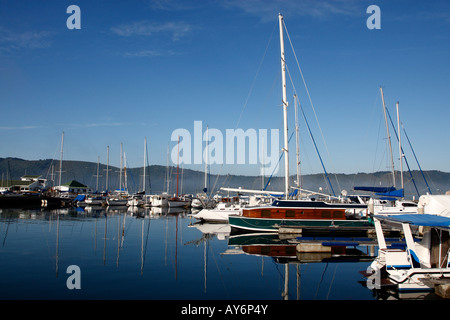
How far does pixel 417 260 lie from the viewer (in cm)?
1535

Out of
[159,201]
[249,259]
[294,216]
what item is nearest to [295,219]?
[294,216]

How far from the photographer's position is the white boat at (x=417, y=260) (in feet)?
48.3

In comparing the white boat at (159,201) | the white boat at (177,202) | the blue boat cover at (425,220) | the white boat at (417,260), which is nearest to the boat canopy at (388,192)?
the white boat at (417,260)

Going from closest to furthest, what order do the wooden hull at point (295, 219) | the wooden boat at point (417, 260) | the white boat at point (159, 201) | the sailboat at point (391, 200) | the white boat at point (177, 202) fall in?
the wooden boat at point (417, 260) → the wooden hull at point (295, 219) → the sailboat at point (391, 200) → the white boat at point (159, 201) → the white boat at point (177, 202)

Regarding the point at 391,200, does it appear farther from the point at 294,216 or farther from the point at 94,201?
the point at 94,201

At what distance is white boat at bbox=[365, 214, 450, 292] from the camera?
48.3ft

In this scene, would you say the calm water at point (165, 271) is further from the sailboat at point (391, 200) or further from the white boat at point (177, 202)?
the white boat at point (177, 202)

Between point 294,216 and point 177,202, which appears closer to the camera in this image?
point 294,216

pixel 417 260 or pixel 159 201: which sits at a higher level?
pixel 417 260

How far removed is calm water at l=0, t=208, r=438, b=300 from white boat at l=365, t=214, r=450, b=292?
4.21ft

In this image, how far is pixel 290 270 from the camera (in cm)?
2017

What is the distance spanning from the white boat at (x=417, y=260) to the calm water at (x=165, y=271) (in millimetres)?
1283

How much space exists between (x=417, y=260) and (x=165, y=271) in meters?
12.9
